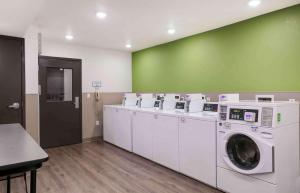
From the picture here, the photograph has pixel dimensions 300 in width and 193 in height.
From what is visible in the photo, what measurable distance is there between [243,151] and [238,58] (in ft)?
5.47

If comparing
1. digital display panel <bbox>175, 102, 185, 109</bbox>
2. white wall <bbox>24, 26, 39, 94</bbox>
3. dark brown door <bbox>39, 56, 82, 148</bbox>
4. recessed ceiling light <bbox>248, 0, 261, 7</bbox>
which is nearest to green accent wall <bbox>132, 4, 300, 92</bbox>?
recessed ceiling light <bbox>248, 0, 261, 7</bbox>

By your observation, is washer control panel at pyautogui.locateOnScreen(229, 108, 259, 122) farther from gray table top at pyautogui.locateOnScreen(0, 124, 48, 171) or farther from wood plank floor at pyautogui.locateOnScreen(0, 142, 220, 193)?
gray table top at pyautogui.locateOnScreen(0, 124, 48, 171)

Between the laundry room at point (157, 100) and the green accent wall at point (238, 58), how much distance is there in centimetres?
2

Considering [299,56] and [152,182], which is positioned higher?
[299,56]

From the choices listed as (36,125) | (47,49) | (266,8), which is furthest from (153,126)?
(47,49)

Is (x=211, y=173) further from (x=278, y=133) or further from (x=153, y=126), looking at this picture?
(x=153, y=126)

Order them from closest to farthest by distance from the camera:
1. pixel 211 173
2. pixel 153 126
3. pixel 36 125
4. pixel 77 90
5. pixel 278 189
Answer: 1. pixel 278 189
2. pixel 211 173
3. pixel 153 126
4. pixel 36 125
5. pixel 77 90

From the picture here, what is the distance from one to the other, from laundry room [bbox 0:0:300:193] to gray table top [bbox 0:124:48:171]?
14 mm

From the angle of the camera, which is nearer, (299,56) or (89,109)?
(299,56)

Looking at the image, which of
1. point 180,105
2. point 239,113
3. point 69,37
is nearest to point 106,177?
point 180,105

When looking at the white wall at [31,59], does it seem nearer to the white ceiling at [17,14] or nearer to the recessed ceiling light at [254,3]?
the white ceiling at [17,14]

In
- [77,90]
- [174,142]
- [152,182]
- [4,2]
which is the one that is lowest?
[152,182]

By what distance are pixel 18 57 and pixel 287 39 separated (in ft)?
13.9

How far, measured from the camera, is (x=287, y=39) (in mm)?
2879
